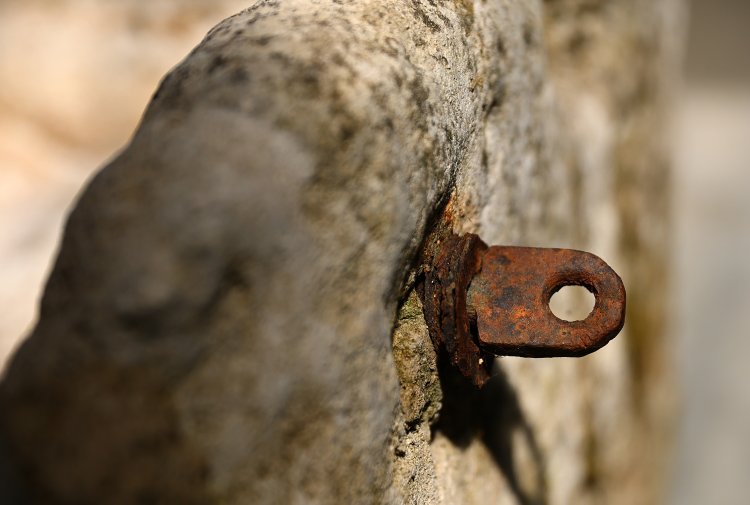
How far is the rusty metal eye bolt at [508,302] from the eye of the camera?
635 millimetres

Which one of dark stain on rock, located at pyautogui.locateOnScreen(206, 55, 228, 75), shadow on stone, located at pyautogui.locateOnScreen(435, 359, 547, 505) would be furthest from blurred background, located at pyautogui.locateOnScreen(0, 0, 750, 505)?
dark stain on rock, located at pyautogui.locateOnScreen(206, 55, 228, 75)

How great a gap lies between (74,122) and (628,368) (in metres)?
1.44

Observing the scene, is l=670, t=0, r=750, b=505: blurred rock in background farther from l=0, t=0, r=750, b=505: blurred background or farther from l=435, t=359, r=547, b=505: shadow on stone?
l=435, t=359, r=547, b=505: shadow on stone

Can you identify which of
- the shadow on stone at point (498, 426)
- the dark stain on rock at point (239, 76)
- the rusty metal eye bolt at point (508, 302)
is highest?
the dark stain on rock at point (239, 76)

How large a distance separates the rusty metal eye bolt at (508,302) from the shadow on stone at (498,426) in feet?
0.17

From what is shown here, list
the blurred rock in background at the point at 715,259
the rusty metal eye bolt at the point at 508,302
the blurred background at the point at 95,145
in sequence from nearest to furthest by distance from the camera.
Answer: the rusty metal eye bolt at the point at 508,302 → the blurred background at the point at 95,145 → the blurred rock in background at the point at 715,259

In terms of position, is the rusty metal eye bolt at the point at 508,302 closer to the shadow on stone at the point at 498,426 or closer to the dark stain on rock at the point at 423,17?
the shadow on stone at the point at 498,426

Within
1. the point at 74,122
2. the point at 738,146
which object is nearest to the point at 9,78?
the point at 74,122

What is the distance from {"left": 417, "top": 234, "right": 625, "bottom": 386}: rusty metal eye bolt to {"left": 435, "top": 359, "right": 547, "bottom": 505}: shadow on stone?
52 millimetres

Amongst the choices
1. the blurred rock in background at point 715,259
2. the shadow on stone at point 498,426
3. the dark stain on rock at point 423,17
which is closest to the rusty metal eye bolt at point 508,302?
the shadow on stone at point 498,426

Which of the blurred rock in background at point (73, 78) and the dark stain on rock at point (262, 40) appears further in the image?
the blurred rock in background at point (73, 78)

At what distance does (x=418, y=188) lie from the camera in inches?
23.9

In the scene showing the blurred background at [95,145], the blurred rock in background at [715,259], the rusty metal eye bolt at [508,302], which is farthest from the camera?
the blurred rock in background at [715,259]

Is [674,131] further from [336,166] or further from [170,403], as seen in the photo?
[170,403]
